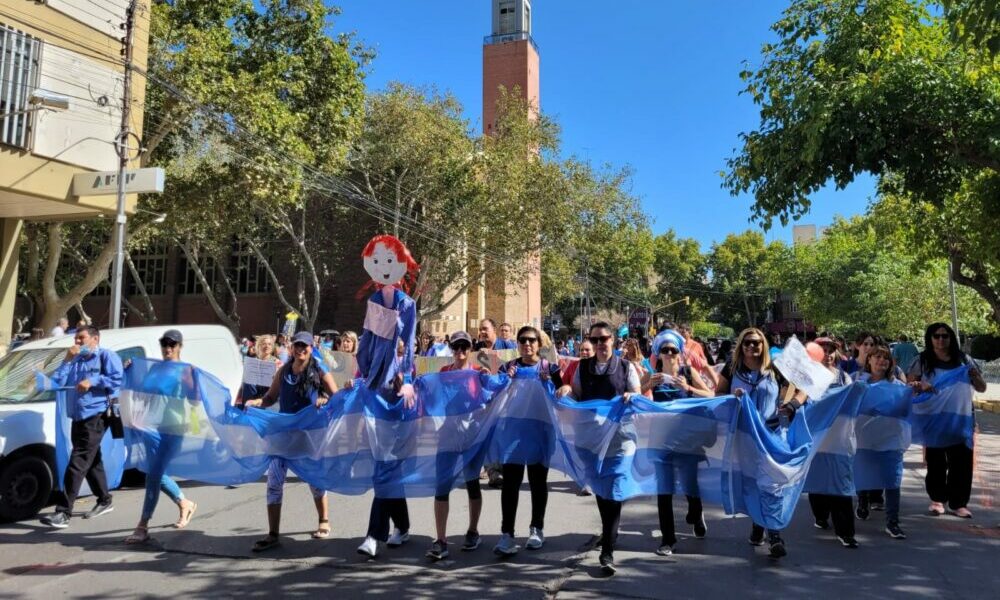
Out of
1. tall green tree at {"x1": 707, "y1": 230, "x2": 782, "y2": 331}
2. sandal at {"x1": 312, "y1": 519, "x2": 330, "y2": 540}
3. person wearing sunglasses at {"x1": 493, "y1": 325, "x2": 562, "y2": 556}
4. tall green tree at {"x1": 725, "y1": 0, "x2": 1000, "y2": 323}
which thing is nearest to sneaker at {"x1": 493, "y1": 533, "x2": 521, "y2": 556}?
person wearing sunglasses at {"x1": 493, "y1": 325, "x2": 562, "y2": 556}

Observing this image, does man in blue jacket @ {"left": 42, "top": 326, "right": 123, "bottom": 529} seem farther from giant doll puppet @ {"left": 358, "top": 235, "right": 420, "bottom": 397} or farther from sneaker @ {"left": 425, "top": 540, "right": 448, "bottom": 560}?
sneaker @ {"left": 425, "top": 540, "right": 448, "bottom": 560}

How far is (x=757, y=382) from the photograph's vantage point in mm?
5680

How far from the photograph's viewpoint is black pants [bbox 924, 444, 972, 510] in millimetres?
6637

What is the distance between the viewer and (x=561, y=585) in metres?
4.79

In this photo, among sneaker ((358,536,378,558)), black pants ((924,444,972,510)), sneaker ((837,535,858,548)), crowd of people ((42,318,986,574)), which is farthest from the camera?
black pants ((924,444,972,510))

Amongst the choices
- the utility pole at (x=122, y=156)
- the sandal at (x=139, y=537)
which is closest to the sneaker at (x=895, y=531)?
the sandal at (x=139, y=537)

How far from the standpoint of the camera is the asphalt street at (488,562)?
471 centimetres

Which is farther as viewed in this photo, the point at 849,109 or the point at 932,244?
the point at 932,244

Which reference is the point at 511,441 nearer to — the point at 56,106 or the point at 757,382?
the point at 757,382

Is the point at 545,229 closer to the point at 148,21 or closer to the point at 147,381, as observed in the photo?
the point at 148,21

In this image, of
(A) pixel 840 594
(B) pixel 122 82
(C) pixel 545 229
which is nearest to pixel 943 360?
(A) pixel 840 594

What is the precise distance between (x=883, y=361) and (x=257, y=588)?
590 cm

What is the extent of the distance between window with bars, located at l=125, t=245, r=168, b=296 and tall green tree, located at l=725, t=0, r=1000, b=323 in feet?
144

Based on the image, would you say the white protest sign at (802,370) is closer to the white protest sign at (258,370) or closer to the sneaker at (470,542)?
the sneaker at (470,542)
